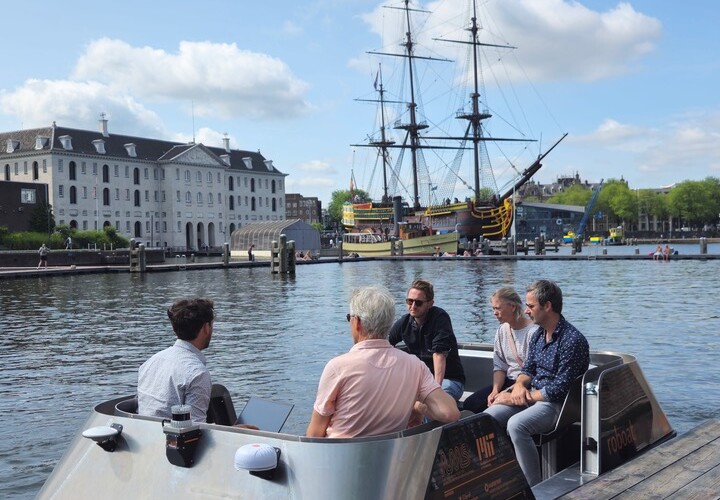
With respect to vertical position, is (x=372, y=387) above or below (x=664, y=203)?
below

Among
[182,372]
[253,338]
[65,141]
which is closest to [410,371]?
[182,372]

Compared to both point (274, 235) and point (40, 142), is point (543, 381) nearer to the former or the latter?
point (274, 235)

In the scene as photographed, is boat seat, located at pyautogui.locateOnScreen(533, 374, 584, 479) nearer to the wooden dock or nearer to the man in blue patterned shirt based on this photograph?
the man in blue patterned shirt

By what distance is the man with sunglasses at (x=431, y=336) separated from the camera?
6.34m

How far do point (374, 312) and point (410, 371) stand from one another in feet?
1.17

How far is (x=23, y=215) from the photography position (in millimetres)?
77250

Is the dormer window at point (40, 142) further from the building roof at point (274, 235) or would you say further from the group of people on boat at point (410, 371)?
the group of people on boat at point (410, 371)

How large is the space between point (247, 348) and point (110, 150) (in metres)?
99.2

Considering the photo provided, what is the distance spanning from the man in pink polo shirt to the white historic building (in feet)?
326

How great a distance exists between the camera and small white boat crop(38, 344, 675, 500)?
353 cm

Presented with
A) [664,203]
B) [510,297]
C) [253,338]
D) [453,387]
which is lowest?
[253,338]

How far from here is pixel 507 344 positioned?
6523 mm

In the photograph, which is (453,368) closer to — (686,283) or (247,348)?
(247,348)

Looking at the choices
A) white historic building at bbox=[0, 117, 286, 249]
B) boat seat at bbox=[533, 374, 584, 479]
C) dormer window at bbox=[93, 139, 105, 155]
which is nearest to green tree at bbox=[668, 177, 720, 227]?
white historic building at bbox=[0, 117, 286, 249]
